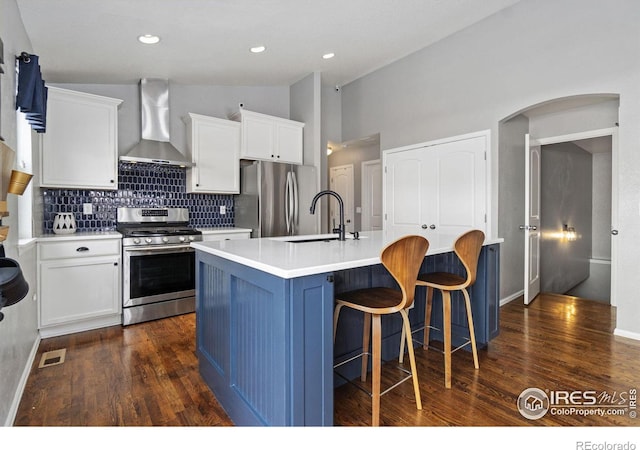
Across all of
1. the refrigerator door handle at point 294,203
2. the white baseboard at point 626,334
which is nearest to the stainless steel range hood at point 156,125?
the refrigerator door handle at point 294,203

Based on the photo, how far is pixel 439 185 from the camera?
4.27 m

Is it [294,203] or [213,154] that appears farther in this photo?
[294,203]

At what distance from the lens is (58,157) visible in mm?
3188

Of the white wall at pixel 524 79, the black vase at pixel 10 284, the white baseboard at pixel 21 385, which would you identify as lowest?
the white baseboard at pixel 21 385

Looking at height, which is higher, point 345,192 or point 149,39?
point 149,39

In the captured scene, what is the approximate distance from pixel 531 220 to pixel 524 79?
1.56 meters

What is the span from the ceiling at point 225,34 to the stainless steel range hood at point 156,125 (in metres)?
0.15

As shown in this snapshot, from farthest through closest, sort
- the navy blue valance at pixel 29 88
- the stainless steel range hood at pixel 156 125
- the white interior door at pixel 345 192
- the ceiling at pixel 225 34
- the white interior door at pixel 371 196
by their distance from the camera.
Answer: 1. the white interior door at pixel 345 192
2. the white interior door at pixel 371 196
3. the stainless steel range hood at pixel 156 125
4. the ceiling at pixel 225 34
5. the navy blue valance at pixel 29 88

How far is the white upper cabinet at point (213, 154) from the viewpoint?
404 centimetres

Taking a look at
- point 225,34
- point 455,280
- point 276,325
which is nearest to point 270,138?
point 225,34

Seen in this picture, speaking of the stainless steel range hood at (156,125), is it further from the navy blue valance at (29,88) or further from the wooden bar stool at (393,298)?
the wooden bar stool at (393,298)

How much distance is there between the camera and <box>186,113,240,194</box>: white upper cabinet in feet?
13.3

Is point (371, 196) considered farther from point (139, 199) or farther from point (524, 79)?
point (139, 199)

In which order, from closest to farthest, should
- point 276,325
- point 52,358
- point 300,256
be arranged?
point 276,325, point 300,256, point 52,358
